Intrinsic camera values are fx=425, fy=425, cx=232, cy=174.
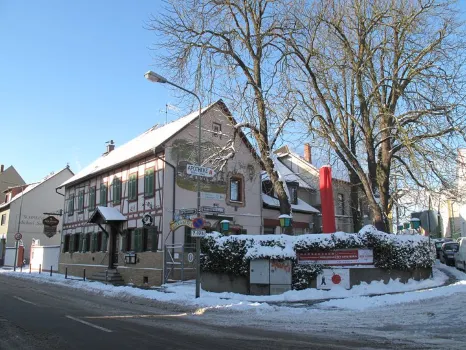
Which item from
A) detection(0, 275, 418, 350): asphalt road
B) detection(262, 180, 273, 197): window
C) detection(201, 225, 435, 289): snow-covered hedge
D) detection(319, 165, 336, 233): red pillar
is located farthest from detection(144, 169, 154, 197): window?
detection(0, 275, 418, 350): asphalt road

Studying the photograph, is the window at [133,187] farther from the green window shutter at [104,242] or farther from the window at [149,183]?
the green window shutter at [104,242]

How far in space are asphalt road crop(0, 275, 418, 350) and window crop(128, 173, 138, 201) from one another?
1226cm

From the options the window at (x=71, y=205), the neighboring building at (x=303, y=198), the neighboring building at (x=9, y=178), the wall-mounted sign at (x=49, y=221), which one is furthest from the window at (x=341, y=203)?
the neighboring building at (x=9, y=178)

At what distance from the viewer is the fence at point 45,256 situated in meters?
34.5

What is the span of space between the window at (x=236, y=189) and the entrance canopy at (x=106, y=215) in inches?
262

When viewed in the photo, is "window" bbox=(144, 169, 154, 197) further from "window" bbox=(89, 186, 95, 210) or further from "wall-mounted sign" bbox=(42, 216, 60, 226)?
"wall-mounted sign" bbox=(42, 216, 60, 226)

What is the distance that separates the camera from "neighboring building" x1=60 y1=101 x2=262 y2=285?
22.5m

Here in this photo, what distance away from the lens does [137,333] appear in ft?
29.0

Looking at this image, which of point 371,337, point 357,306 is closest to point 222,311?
point 357,306

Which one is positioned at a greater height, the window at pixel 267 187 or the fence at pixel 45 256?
the window at pixel 267 187

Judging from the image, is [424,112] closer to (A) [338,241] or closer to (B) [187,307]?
(A) [338,241]

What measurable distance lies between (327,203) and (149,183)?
33.4ft

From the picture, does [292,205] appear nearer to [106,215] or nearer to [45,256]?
[106,215]

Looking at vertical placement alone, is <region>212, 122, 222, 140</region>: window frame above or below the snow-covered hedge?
above
